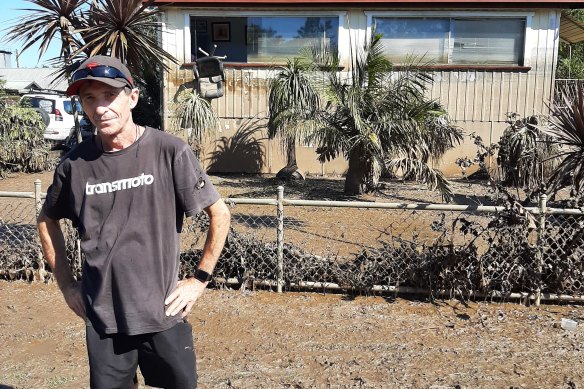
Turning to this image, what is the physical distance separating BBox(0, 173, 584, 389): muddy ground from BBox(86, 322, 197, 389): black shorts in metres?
1.38

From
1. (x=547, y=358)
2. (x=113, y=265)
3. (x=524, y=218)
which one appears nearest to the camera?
(x=113, y=265)

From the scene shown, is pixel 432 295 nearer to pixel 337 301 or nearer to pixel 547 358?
pixel 337 301

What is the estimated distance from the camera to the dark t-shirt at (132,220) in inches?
98.5

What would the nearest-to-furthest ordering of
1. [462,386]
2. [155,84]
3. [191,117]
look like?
[462,386] < [191,117] < [155,84]

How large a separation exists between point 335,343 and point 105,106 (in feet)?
9.16

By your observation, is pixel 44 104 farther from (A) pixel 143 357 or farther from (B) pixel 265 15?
(A) pixel 143 357

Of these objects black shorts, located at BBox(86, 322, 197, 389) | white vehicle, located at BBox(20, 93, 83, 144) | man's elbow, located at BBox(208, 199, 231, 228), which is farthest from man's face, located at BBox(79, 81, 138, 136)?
white vehicle, located at BBox(20, 93, 83, 144)

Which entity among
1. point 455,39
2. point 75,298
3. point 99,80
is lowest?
point 75,298

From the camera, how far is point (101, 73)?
2.44 m

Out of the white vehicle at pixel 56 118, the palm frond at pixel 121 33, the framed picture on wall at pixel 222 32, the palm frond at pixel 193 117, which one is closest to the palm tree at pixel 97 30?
the palm frond at pixel 121 33

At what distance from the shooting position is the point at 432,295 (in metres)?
5.40

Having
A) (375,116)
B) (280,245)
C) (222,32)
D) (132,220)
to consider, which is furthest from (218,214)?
(222,32)

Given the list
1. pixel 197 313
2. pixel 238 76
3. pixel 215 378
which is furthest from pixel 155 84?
pixel 215 378

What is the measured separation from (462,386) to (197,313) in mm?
2288
